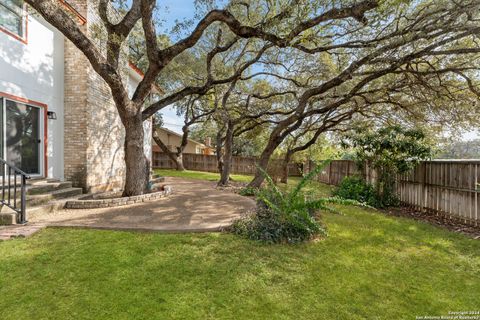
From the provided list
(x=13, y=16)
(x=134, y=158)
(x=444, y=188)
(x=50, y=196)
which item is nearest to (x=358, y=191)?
(x=444, y=188)

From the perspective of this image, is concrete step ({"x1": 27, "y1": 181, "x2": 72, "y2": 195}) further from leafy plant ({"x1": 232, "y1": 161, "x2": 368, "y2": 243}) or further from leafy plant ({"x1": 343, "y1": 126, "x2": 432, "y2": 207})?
leafy plant ({"x1": 343, "y1": 126, "x2": 432, "y2": 207})

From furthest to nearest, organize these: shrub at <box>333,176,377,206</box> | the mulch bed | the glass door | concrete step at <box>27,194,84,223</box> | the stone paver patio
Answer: shrub at <box>333,176,377,206</box>, the glass door, the mulch bed, concrete step at <box>27,194,84,223</box>, the stone paver patio

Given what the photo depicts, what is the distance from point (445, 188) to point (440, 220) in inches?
34.6

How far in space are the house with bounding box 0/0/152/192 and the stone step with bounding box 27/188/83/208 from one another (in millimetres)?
527

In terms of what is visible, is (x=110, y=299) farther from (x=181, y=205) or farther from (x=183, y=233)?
(x=181, y=205)

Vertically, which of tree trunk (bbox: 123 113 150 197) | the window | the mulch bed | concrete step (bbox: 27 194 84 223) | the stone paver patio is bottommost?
the mulch bed

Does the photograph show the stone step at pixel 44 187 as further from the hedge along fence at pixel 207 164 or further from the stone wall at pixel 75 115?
the hedge along fence at pixel 207 164

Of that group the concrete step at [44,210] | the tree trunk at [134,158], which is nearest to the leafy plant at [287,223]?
the tree trunk at [134,158]

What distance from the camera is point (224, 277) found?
3.06 metres

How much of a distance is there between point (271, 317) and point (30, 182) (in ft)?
22.9

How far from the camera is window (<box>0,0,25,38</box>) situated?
229 inches

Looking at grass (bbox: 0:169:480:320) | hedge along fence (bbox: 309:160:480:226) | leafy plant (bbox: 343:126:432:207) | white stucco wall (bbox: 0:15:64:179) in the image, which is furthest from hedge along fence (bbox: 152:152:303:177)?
grass (bbox: 0:169:480:320)

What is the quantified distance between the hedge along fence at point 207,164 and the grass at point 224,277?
1803cm

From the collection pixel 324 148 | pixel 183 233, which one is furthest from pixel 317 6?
pixel 324 148
